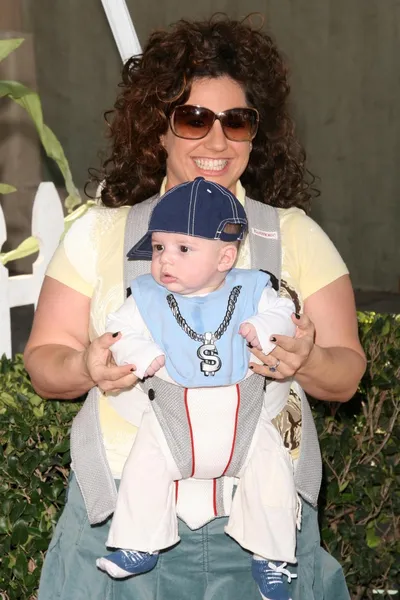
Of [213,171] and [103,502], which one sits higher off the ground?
[213,171]

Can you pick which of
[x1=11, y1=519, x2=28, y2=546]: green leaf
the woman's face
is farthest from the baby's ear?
[x1=11, y1=519, x2=28, y2=546]: green leaf

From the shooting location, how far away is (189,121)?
292 centimetres

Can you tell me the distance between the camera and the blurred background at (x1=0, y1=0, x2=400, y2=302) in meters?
12.5

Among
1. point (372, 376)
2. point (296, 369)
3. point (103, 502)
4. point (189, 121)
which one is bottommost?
point (372, 376)

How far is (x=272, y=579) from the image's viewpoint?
2725 millimetres

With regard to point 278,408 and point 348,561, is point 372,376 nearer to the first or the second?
point 348,561

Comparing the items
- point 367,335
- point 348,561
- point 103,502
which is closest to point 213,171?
point 103,502

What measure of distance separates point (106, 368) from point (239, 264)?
0.53 meters

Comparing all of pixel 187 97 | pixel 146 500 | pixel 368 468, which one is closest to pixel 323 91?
pixel 368 468

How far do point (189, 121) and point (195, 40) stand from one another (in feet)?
0.96

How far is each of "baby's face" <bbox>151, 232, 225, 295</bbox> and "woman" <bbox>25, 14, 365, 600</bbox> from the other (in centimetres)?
21

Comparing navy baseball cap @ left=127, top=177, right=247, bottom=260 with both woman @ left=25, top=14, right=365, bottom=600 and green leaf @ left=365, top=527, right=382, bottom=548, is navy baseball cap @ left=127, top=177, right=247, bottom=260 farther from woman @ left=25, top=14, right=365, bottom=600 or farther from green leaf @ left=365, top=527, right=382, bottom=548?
green leaf @ left=365, top=527, right=382, bottom=548

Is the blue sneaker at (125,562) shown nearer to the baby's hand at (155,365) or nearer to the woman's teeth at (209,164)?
the baby's hand at (155,365)

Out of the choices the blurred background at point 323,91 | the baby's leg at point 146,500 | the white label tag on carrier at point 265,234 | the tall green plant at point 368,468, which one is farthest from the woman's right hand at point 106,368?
the blurred background at point 323,91
